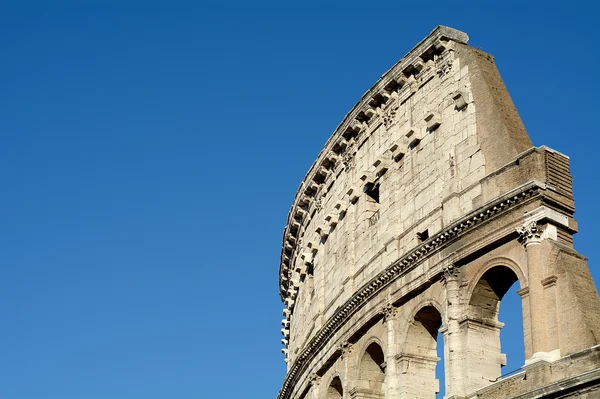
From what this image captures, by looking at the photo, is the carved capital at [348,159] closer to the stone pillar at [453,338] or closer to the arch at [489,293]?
the stone pillar at [453,338]

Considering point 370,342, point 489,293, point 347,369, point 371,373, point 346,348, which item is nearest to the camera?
point 489,293

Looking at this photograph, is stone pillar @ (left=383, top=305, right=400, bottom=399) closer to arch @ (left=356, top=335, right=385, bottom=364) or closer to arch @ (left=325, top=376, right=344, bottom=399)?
arch @ (left=356, top=335, right=385, bottom=364)

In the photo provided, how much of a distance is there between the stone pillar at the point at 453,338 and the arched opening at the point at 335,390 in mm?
7902

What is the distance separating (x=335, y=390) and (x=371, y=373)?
9.59ft

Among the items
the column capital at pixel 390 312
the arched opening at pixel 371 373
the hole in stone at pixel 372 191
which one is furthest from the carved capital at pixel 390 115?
the arched opening at pixel 371 373

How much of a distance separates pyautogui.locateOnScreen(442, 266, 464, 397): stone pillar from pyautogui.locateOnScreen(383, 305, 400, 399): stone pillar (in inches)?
106

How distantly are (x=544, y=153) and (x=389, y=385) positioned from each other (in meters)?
7.90

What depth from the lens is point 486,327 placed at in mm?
27203

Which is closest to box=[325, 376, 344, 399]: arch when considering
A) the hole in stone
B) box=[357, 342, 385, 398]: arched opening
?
box=[357, 342, 385, 398]: arched opening

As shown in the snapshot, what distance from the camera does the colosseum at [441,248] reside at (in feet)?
80.7

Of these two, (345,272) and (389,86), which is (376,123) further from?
(345,272)

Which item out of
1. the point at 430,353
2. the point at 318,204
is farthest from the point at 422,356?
the point at 318,204

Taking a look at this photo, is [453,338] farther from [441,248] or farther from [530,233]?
[530,233]

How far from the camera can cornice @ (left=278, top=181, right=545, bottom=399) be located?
26297 mm
